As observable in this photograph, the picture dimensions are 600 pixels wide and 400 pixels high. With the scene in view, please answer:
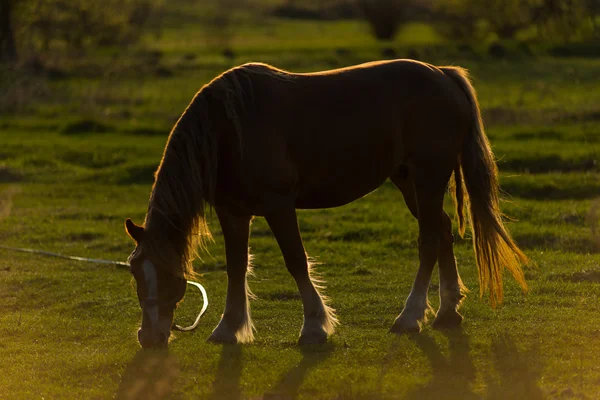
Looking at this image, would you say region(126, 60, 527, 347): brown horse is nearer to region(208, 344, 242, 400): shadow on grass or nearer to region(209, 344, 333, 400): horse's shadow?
region(209, 344, 333, 400): horse's shadow

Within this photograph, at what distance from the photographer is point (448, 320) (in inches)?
277

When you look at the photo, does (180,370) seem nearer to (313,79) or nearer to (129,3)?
(313,79)

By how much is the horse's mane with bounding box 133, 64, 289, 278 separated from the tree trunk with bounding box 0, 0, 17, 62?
24.5 metres

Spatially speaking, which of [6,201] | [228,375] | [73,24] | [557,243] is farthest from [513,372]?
[73,24]

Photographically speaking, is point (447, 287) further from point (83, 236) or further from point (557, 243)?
point (83, 236)

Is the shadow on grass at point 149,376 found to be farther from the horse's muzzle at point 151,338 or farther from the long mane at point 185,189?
the long mane at point 185,189

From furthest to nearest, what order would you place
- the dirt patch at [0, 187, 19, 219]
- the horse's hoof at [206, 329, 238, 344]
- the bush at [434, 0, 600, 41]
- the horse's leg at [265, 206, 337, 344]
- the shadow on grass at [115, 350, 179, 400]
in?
the bush at [434, 0, 600, 41]
the dirt patch at [0, 187, 19, 219]
the horse's hoof at [206, 329, 238, 344]
the horse's leg at [265, 206, 337, 344]
the shadow on grass at [115, 350, 179, 400]

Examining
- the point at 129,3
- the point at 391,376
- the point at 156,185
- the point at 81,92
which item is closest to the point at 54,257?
the point at 156,185

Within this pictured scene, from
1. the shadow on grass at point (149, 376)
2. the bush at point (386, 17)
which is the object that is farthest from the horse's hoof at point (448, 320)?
the bush at point (386, 17)

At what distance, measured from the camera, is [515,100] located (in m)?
21.8

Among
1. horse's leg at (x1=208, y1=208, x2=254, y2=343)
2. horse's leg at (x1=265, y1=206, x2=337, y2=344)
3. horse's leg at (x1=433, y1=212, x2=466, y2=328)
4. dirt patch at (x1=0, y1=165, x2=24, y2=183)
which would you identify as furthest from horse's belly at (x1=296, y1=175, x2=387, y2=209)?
dirt patch at (x1=0, y1=165, x2=24, y2=183)

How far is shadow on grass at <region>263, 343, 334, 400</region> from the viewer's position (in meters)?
5.63

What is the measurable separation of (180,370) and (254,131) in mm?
1665

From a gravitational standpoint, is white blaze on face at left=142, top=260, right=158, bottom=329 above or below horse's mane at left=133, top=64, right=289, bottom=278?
below
